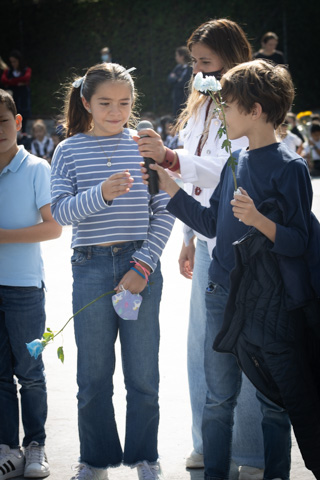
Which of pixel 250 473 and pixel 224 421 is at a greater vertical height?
pixel 224 421

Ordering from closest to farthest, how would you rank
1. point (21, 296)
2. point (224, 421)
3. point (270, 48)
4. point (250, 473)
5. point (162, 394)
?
point (224, 421) < point (250, 473) < point (21, 296) < point (162, 394) < point (270, 48)

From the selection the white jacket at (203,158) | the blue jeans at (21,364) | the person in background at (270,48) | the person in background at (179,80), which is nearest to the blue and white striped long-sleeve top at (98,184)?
the white jacket at (203,158)

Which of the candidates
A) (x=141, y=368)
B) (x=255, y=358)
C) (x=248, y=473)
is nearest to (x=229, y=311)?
(x=255, y=358)

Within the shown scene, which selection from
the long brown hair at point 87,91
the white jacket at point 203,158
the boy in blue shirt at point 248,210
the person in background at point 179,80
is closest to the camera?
the boy in blue shirt at point 248,210

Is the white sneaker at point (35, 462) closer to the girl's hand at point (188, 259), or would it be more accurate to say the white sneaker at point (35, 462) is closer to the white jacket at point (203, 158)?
the girl's hand at point (188, 259)

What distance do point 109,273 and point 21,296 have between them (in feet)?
1.84

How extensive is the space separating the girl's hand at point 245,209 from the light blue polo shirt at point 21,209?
124 cm

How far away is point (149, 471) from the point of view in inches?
133

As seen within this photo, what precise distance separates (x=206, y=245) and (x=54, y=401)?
5.27 ft

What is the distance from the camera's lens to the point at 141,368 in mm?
3355

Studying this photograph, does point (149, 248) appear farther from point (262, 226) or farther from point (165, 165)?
point (262, 226)

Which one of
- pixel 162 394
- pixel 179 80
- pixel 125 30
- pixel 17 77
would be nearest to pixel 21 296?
pixel 162 394

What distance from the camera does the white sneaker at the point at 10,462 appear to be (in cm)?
356

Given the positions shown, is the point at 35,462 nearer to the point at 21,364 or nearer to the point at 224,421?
the point at 21,364
